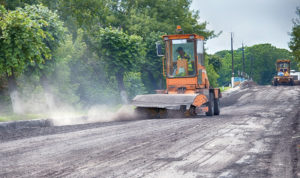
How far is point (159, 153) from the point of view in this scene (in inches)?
265

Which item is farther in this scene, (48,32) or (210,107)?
(48,32)

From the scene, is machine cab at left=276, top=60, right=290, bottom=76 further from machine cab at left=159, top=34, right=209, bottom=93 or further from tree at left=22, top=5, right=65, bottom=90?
machine cab at left=159, top=34, right=209, bottom=93

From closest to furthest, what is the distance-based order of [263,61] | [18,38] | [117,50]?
1. [18,38]
2. [117,50]
3. [263,61]

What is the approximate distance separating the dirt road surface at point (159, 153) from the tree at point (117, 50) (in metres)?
16.9

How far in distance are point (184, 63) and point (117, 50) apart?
12.2 metres

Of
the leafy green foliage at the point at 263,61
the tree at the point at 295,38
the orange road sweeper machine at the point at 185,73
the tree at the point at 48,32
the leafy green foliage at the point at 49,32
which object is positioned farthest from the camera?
the leafy green foliage at the point at 263,61

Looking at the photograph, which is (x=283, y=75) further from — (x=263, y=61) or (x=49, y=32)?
(x=263, y=61)

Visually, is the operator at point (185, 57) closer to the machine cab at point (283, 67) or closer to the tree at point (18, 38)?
the tree at point (18, 38)

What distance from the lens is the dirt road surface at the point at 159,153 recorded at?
5496 mm

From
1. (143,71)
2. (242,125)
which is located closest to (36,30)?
Answer: (242,125)

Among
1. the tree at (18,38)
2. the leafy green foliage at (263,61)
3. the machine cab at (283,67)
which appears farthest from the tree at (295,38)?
the leafy green foliage at (263,61)

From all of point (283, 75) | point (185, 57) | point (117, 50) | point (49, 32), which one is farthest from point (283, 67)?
point (49, 32)

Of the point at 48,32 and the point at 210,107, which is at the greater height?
the point at 48,32

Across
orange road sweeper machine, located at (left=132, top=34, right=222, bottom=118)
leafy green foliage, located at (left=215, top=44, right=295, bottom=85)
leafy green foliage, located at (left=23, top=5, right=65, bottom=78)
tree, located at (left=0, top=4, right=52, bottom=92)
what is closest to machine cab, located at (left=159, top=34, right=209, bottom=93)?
orange road sweeper machine, located at (left=132, top=34, right=222, bottom=118)
